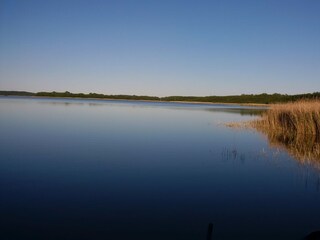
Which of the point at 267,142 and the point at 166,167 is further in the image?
the point at 267,142

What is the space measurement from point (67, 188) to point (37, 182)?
2.73ft

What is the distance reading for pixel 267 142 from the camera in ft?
51.4

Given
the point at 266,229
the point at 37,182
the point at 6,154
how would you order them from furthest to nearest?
the point at 6,154 < the point at 37,182 < the point at 266,229

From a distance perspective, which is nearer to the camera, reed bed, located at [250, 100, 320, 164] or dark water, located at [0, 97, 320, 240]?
dark water, located at [0, 97, 320, 240]

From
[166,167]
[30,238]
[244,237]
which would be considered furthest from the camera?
[166,167]

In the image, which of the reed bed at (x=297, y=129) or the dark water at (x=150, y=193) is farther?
the reed bed at (x=297, y=129)

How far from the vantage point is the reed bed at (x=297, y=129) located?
1288 cm

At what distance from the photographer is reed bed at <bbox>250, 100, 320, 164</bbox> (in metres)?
12.9

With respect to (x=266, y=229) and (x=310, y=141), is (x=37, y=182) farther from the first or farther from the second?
(x=310, y=141)

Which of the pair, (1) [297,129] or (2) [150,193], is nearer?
(2) [150,193]

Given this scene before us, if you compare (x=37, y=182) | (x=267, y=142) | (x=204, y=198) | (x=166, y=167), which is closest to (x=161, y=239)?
(x=204, y=198)

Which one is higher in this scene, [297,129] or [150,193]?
[297,129]

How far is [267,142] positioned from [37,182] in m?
11.2

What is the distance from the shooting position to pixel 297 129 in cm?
1742
